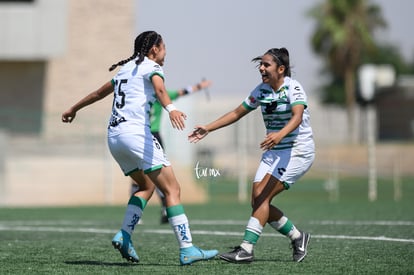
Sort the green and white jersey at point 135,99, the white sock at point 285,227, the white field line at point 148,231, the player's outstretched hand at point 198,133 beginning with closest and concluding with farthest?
the green and white jersey at point 135,99
the player's outstretched hand at point 198,133
the white sock at point 285,227
the white field line at point 148,231

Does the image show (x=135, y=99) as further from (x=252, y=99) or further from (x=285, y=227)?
(x=285, y=227)

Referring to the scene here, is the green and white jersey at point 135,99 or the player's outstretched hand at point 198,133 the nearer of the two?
the green and white jersey at point 135,99

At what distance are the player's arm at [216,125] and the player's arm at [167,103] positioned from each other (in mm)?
485

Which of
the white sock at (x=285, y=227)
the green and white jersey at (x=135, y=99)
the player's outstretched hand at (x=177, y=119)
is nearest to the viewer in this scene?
the player's outstretched hand at (x=177, y=119)

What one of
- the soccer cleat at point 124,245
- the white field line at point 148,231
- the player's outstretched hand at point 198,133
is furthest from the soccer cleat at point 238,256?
the white field line at point 148,231

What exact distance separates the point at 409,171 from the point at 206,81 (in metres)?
39.9

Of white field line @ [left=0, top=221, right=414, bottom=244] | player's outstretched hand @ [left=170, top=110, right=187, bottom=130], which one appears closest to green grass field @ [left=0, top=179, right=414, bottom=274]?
white field line @ [left=0, top=221, right=414, bottom=244]

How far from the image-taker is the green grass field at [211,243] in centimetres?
878

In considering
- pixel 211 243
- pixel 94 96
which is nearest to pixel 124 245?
pixel 94 96

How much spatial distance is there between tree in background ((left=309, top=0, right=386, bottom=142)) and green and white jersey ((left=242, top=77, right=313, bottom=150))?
177ft

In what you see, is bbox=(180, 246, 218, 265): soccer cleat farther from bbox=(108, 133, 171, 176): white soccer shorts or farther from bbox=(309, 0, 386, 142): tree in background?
bbox=(309, 0, 386, 142): tree in background

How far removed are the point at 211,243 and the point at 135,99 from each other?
10.2 feet

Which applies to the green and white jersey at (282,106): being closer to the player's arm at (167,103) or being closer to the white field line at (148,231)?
the player's arm at (167,103)

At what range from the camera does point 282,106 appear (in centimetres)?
920
